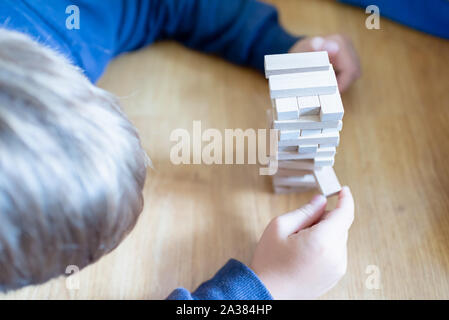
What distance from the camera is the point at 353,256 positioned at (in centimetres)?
60

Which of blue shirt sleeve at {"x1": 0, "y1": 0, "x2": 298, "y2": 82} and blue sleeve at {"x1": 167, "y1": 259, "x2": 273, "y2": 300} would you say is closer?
blue sleeve at {"x1": 167, "y1": 259, "x2": 273, "y2": 300}

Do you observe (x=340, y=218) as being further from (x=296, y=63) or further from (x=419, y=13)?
(x=419, y=13)

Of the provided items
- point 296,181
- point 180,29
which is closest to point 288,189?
point 296,181

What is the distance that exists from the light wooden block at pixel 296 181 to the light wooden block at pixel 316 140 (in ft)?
0.33

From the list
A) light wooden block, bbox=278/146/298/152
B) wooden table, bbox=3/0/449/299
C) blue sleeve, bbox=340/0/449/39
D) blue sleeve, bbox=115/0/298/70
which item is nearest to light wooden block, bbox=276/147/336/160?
light wooden block, bbox=278/146/298/152

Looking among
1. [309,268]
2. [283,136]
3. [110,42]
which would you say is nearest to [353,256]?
[309,268]

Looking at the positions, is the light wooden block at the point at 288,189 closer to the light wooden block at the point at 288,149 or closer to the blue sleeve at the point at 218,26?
the light wooden block at the point at 288,149

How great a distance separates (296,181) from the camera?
0.62 meters

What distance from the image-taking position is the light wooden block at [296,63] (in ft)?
1.61

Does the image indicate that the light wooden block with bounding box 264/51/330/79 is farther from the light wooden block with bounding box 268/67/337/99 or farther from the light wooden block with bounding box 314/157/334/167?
the light wooden block with bounding box 314/157/334/167

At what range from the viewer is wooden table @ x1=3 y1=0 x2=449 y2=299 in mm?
598

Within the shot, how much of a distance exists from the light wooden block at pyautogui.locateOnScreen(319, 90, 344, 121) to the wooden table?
0.20 metres

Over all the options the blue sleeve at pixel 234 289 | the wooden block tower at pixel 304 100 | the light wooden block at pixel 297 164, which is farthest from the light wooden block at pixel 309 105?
the blue sleeve at pixel 234 289
